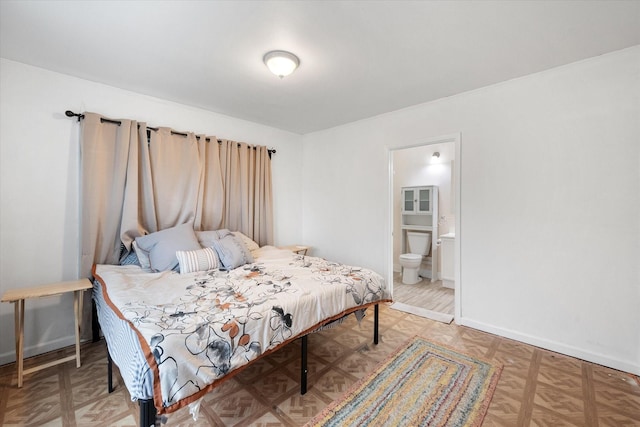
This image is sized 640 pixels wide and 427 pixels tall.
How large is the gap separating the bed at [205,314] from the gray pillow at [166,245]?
0.07 meters

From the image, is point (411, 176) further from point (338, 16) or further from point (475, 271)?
point (338, 16)

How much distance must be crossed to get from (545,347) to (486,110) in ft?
7.71

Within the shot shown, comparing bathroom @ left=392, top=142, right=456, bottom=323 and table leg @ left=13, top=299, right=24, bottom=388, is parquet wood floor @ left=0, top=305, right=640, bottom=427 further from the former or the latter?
bathroom @ left=392, top=142, right=456, bottom=323

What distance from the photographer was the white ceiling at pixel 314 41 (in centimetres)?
167

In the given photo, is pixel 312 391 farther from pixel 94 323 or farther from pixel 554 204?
pixel 554 204

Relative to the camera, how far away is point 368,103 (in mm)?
3234

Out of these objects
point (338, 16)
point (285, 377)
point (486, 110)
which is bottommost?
point (285, 377)

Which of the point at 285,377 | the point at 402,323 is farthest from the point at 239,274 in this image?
the point at 402,323

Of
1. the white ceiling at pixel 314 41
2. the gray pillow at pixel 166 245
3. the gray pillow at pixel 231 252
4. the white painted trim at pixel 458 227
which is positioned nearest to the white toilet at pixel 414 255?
the white painted trim at pixel 458 227

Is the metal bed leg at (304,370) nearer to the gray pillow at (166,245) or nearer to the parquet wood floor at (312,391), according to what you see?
the parquet wood floor at (312,391)

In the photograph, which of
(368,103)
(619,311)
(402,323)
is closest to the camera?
(619,311)

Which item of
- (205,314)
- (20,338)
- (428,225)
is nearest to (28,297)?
(20,338)

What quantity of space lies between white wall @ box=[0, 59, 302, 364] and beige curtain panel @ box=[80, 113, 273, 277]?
177 mm

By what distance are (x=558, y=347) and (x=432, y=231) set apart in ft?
8.08
